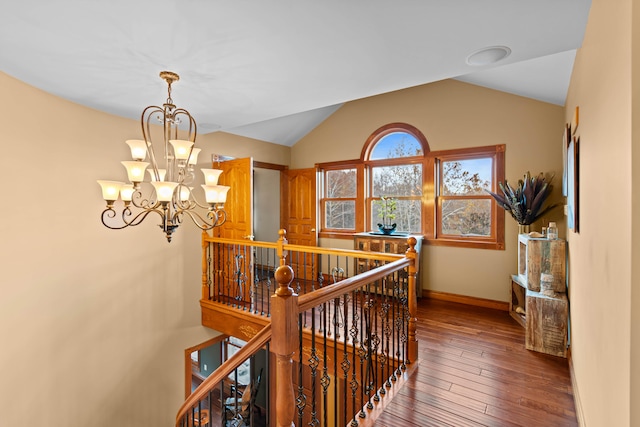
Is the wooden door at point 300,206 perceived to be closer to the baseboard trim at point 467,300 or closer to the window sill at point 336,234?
the window sill at point 336,234

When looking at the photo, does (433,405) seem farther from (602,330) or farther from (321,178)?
(321,178)

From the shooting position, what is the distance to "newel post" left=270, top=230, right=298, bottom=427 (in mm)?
1384

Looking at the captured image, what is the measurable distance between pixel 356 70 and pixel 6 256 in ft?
11.3

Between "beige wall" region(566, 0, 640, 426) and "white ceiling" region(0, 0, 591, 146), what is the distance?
50 cm

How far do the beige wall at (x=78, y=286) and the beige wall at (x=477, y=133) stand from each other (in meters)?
3.54

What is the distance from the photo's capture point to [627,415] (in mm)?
937

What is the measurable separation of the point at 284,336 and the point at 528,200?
3320 millimetres

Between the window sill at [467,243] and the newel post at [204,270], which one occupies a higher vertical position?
the window sill at [467,243]

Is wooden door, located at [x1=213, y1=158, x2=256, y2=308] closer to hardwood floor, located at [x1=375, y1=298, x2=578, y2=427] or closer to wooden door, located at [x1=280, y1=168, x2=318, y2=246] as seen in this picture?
wooden door, located at [x1=280, y1=168, x2=318, y2=246]

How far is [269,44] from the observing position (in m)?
2.08

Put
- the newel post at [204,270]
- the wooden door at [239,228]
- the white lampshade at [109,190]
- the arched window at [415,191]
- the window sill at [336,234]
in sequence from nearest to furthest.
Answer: the white lampshade at [109,190] → the arched window at [415,191] → the wooden door at [239,228] → the newel post at [204,270] → the window sill at [336,234]

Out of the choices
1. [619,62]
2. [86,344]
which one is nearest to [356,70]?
[619,62]

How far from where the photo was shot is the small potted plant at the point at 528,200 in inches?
137

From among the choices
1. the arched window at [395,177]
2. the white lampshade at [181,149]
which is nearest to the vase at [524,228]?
the arched window at [395,177]
